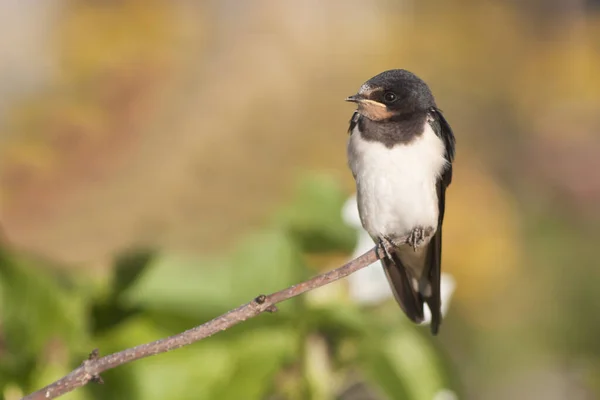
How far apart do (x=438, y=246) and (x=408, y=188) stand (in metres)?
0.09

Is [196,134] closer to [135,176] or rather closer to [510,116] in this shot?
[135,176]

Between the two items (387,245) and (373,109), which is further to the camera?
(387,245)

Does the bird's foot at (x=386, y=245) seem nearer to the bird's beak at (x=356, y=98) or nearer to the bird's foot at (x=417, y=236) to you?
the bird's foot at (x=417, y=236)

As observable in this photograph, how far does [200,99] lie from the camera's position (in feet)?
9.10

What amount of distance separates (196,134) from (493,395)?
126cm

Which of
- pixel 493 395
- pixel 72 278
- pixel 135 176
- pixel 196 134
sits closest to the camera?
pixel 72 278

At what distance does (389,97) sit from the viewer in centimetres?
51

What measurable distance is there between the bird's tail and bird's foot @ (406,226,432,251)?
0.12 ft

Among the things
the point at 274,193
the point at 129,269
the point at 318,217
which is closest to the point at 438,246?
the point at 318,217

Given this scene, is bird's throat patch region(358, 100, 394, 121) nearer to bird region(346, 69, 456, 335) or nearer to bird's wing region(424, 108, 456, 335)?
bird region(346, 69, 456, 335)

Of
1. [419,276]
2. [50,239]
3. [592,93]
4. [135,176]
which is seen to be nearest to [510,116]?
[592,93]

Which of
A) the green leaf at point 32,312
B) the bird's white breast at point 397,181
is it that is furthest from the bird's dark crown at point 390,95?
the green leaf at point 32,312

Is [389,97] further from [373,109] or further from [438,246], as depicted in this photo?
[438,246]

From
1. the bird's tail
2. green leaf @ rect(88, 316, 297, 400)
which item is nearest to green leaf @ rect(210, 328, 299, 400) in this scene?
green leaf @ rect(88, 316, 297, 400)
